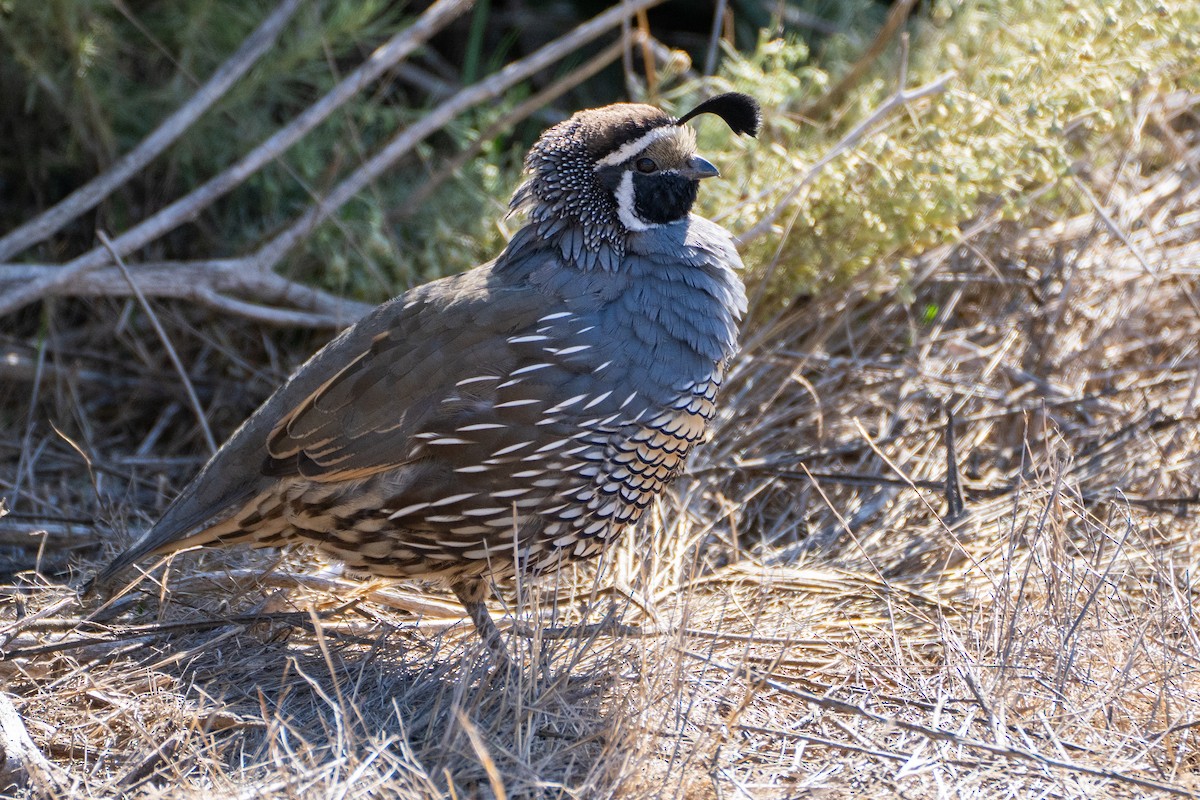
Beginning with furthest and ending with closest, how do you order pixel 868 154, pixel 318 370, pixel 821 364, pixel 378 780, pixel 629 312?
pixel 821 364, pixel 868 154, pixel 318 370, pixel 629 312, pixel 378 780

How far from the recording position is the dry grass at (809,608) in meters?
2.64

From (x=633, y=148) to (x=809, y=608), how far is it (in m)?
1.53

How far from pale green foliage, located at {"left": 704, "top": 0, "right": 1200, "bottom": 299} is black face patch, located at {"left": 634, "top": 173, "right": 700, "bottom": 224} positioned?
80 cm

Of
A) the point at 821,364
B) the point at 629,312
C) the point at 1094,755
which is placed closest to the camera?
the point at 1094,755

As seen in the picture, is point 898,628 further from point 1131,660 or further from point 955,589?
point 1131,660

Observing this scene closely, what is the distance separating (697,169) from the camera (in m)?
3.54

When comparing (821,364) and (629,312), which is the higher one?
(629,312)

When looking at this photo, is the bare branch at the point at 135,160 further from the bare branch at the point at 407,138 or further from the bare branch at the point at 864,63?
the bare branch at the point at 864,63

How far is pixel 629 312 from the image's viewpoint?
3322mm

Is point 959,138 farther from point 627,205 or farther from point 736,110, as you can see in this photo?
point 627,205

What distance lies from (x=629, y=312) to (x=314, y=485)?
1070 millimetres

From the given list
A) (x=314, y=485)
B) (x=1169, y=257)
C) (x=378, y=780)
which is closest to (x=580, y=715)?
(x=378, y=780)

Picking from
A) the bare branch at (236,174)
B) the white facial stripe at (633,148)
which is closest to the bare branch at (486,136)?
the bare branch at (236,174)

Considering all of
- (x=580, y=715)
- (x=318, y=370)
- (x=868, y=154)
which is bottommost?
(x=580, y=715)
